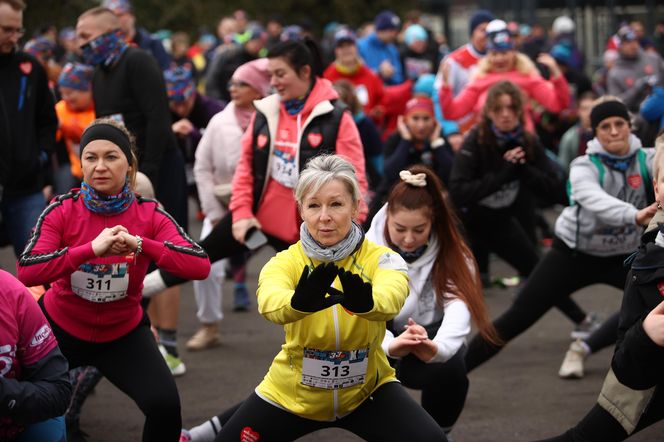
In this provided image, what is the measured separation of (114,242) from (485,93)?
20.3ft

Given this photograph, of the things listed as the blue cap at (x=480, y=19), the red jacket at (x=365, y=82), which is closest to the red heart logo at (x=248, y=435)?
the blue cap at (x=480, y=19)

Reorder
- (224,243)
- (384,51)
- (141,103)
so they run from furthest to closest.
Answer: (384,51) → (141,103) → (224,243)

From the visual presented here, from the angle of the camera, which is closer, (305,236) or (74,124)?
(305,236)

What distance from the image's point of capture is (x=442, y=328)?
5430 mm

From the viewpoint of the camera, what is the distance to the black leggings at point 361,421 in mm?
4602

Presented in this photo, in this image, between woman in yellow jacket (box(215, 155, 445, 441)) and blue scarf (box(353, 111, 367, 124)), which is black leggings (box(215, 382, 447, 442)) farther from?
blue scarf (box(353, 111, 367, 124))

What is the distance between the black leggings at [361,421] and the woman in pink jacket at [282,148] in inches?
88.3

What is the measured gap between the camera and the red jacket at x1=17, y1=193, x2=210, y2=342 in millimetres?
5047

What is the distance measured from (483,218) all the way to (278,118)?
6.76ft

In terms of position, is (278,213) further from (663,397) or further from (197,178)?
(663,397)

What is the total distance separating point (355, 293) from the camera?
407 cm

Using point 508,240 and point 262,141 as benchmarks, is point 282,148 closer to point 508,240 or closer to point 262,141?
point 262,141

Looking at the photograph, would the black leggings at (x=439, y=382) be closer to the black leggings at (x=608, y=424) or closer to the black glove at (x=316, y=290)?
the black leggings at (x=608, y=424)

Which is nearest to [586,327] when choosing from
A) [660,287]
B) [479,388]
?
[479,388]
